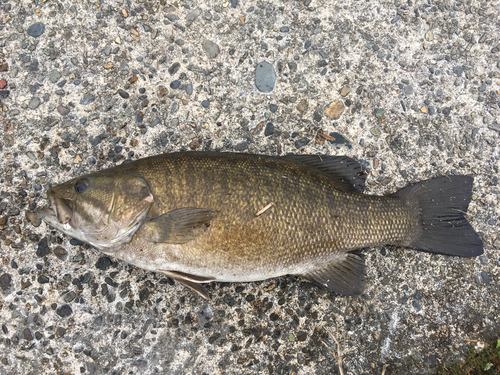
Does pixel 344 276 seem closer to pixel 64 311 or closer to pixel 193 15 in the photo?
pixel 64 311

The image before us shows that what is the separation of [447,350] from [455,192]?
1.39m

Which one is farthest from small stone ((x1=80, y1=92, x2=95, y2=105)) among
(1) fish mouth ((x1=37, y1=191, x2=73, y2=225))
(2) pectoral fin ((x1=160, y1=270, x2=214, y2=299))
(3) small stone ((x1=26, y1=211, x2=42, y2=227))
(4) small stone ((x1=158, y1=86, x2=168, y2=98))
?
(2) pectoral fin ((x1=160, y1=270, x2=214, y2=299))

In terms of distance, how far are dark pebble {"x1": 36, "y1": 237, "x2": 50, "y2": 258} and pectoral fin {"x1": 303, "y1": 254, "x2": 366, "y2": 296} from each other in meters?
2.18

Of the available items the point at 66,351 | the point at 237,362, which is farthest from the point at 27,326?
the point at 237,362

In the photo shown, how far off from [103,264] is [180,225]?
94cm

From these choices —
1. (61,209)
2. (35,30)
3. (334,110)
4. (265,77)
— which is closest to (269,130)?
(265,77)

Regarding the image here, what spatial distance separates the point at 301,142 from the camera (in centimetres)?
307

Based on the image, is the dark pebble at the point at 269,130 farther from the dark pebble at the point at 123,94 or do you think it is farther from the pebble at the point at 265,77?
the dark pebble at the point at 123,94

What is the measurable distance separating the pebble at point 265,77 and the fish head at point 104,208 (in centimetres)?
141

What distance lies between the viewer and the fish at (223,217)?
96.0 inches

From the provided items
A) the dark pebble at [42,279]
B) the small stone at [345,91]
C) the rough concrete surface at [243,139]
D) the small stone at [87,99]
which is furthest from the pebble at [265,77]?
the dark pebble at [42,279]

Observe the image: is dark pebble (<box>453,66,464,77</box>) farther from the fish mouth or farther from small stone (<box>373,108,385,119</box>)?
the fish mouth

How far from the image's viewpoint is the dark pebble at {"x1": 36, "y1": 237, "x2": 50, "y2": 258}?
2805 mm

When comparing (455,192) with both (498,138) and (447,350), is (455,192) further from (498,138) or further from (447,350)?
(447,350)
